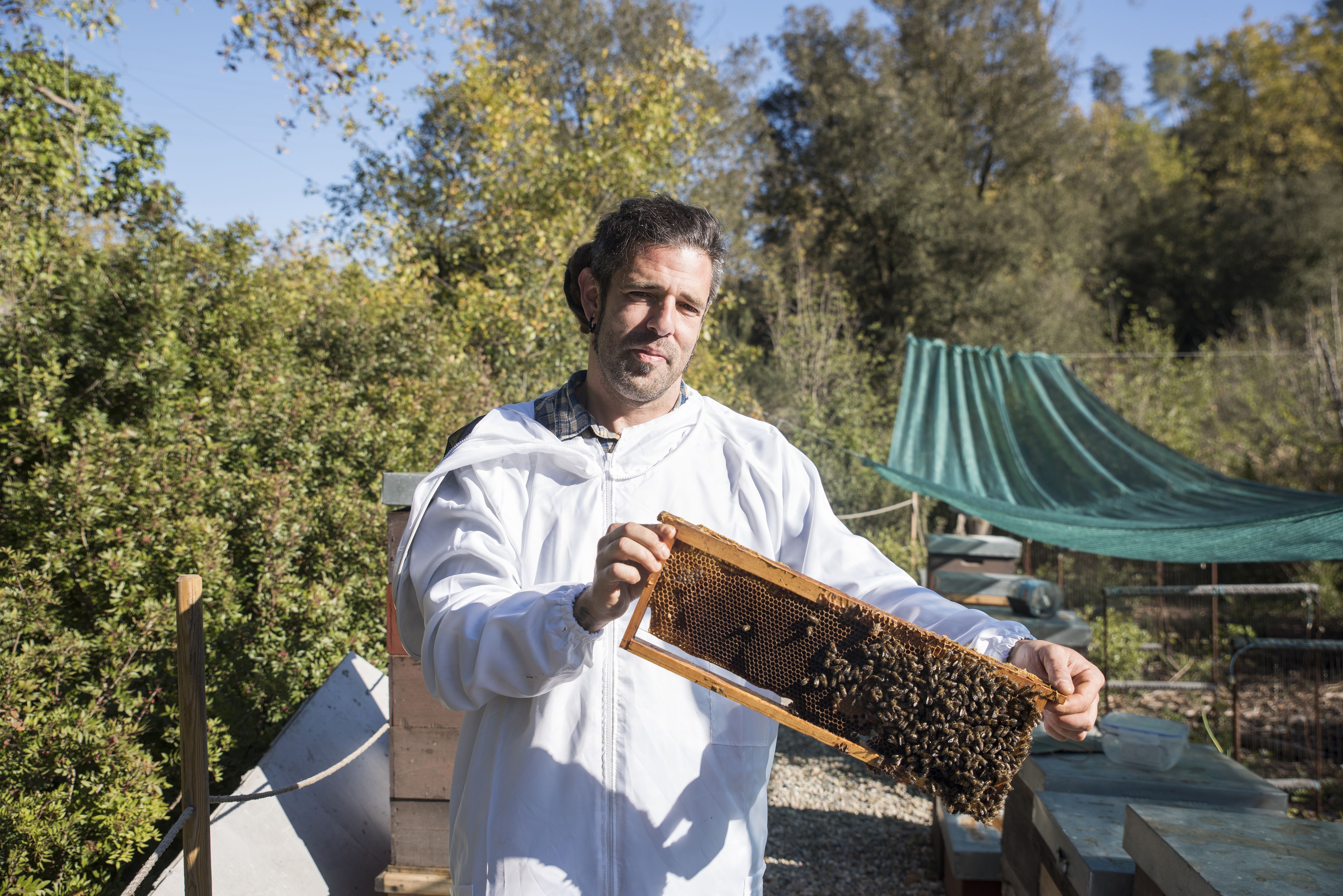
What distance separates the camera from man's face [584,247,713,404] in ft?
5.56

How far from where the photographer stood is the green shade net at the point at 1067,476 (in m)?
4.28

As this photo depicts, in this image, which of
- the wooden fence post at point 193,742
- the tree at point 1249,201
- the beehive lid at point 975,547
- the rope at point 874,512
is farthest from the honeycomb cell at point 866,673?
the tree at point 1249,201

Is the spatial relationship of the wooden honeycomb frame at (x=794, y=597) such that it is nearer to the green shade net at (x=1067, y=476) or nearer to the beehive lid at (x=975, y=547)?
the green shade net at (x=1067, y=476)

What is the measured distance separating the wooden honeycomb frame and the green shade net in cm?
333

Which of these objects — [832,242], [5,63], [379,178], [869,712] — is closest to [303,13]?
[5,63]

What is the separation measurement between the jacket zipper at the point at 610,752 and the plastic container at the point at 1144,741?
2.20 m

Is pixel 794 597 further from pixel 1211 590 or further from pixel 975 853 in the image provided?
pixel 1211 590

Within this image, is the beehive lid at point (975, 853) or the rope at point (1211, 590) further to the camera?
the rope at point (1211, 590)

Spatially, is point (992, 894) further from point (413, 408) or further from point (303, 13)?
point (303, 13)

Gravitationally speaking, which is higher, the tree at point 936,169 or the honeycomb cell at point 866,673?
the tree at point 936,169

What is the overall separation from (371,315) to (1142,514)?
582cm

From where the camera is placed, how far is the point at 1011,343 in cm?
1747

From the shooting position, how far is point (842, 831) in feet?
15.7

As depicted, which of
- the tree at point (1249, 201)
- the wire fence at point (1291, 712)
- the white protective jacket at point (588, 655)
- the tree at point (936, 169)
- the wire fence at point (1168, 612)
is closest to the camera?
the white protective jacket at point (588, 655)
